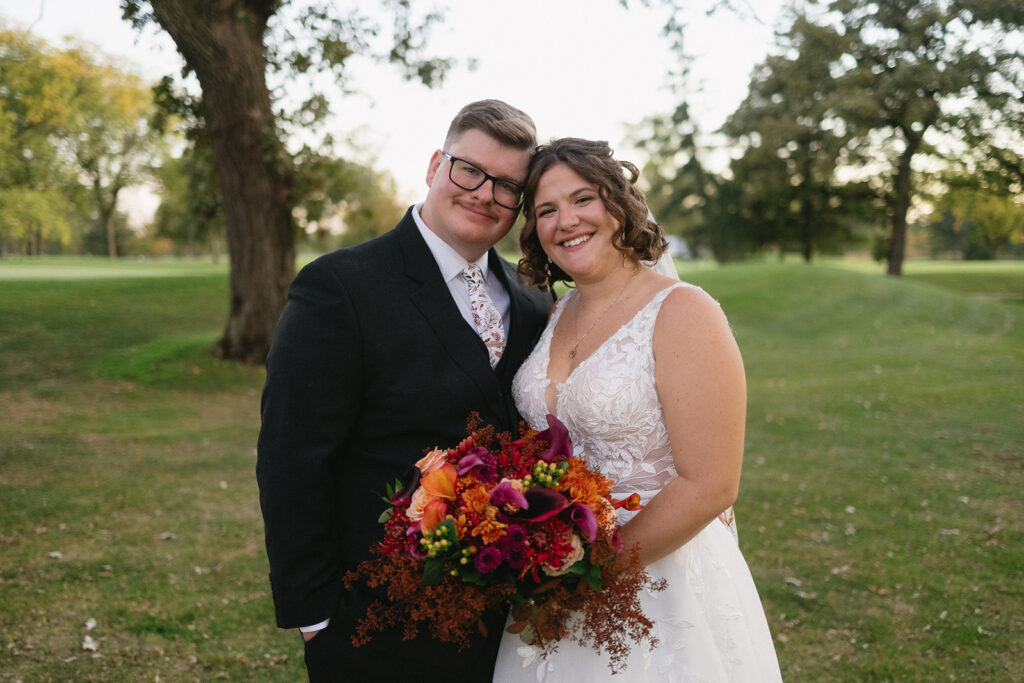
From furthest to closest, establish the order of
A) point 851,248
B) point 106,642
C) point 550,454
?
point 851,248, point 106,642, point 550,454


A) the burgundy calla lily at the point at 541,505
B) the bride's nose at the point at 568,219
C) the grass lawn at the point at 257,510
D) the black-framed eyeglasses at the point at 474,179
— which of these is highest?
the black-framed eyeglasses at the point at 474,179

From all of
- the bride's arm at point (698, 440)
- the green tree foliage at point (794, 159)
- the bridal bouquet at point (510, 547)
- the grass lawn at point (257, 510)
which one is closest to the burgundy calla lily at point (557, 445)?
the bridal bouquet at point (510, 547)

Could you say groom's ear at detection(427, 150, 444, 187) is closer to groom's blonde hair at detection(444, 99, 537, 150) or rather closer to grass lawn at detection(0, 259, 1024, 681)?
groom's blonde hair at detection(444, 99, 537, 150)

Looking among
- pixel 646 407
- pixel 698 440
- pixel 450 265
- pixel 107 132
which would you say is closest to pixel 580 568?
pixel 698 440

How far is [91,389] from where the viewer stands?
12.7 meters

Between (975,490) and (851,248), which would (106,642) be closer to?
(975,490)

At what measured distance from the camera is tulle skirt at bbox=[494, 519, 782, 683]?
2721 mm

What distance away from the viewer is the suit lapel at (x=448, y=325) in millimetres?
2908

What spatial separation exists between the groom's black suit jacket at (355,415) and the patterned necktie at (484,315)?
228mm

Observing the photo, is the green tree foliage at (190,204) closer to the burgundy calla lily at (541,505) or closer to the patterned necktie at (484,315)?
the patterned necktie at (484,315)

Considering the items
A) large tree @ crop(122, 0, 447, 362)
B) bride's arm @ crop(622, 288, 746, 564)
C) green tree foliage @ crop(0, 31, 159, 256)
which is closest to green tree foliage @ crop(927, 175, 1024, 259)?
large tree @ crop(122, 0, 447, 362)

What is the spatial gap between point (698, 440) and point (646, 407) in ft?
0.91

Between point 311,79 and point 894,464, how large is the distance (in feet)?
36.8

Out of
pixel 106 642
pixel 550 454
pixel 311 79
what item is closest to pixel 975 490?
pixel 550 454
